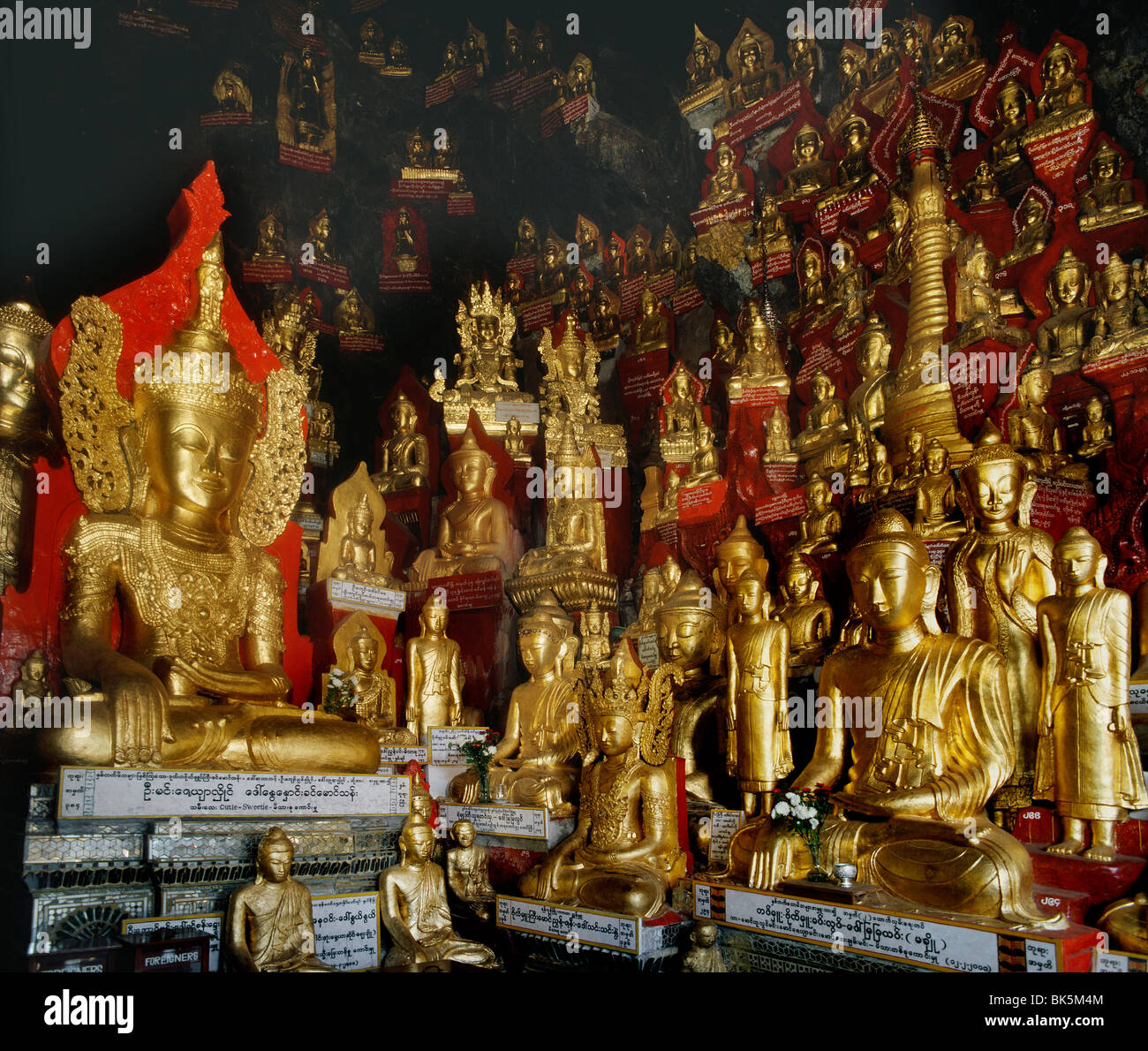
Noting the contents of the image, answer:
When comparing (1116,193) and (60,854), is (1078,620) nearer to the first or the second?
(1116,193)

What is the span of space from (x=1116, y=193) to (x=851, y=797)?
4.97m

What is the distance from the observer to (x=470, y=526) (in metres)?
9.84

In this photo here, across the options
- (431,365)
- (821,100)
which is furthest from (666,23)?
(431,365)

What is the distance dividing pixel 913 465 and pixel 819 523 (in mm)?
809

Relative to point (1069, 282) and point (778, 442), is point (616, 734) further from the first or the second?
point (1069, 282)

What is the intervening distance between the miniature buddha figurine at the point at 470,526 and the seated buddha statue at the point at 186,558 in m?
2.47

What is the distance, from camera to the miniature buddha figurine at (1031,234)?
7648 mm

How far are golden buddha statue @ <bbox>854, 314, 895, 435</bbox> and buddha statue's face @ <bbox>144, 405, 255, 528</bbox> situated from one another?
16.0ft

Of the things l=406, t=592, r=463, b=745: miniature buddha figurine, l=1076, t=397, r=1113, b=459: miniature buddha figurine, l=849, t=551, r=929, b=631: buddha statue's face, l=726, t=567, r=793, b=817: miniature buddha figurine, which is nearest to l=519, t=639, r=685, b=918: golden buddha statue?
l=726, t=567, r=793, b=817: miniature buddha figurine

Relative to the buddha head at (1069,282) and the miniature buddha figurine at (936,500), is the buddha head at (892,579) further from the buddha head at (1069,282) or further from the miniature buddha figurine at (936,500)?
the buddha head at (1069,282)

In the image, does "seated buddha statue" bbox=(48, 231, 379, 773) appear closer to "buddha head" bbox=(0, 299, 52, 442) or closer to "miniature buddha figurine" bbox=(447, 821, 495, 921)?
"buddha head" bbox=(0, 299, 52, 442)

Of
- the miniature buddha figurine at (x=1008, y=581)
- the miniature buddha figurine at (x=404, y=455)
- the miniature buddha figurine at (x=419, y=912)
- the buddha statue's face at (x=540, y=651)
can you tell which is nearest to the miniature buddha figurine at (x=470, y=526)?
the miniature buddha figurine at (x=404, y=455)

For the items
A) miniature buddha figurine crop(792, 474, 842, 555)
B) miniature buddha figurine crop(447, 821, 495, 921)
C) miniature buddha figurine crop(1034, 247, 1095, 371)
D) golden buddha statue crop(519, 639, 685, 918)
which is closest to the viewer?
golden buddha statue crop(519, 639, 685, 918)

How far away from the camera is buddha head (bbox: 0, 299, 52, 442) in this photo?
6.24m
